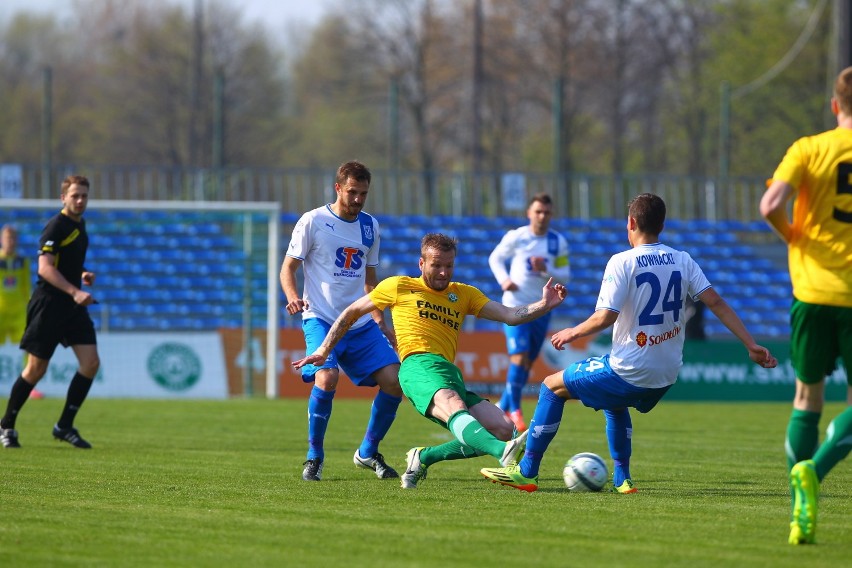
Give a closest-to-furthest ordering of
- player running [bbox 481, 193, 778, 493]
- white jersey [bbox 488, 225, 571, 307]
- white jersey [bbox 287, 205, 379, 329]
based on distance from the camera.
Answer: player running [bbox 481, 193, 778, 493] < white jersey [bbox 287, 205, 379, 329] < white jersey [bbox 488, 225, 571, 307]

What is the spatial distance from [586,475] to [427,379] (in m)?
1.17

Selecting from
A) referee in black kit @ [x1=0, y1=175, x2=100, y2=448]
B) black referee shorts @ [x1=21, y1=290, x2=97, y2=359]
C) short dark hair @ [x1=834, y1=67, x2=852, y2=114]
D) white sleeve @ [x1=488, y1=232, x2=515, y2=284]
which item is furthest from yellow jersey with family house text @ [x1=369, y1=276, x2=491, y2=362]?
white sleeve @ [x1=488, y1=232, x2=515, y2=284]

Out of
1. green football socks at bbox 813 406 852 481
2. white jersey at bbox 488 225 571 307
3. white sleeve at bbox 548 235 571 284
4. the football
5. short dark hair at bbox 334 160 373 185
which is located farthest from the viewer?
white sleeve at bbox 548 235 571 284

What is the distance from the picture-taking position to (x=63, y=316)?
421 inches

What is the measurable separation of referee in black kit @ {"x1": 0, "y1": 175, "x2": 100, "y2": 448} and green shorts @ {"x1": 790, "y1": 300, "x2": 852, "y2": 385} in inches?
251

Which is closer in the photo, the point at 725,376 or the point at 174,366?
the point at 174,366

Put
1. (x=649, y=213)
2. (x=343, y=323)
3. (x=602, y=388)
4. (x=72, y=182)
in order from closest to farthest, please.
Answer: (x=649, y=213) → (x=602, y=388) → (x=343, y=323) → (x=72, y=182)

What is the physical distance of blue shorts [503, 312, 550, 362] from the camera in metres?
13.7

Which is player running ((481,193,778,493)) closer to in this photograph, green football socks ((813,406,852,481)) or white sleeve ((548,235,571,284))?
green football socks ((813,406,852,481))

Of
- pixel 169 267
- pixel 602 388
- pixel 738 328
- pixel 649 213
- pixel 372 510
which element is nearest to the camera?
pixel 372 510

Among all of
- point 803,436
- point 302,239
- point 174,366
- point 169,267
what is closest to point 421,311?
point 302,239

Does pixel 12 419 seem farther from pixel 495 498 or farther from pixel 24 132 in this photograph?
pixel 24 132

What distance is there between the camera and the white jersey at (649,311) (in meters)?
7.55

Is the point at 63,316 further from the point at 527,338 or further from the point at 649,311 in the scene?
the point at 649,311
